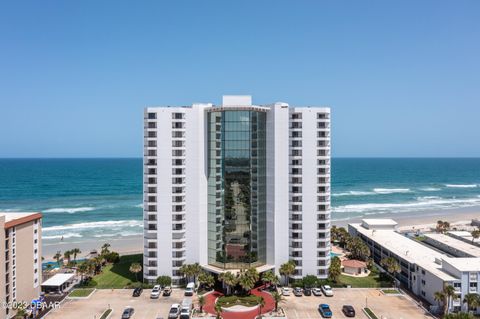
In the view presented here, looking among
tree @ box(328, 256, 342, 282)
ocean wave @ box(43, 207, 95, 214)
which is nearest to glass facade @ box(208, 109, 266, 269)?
tree @ box(328, 256, 342, 282)

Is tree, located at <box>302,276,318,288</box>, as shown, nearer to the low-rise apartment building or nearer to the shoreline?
the low-rise apartment building

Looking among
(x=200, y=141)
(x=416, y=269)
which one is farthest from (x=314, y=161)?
(x=416, y=269)

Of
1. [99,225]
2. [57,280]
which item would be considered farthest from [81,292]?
[99,225]

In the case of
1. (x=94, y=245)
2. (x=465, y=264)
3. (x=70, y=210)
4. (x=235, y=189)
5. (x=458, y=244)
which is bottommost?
(x=94, y=245)

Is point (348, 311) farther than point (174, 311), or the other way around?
point (348, 311)

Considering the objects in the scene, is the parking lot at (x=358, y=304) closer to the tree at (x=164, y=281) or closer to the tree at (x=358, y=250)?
the tree at (x=358, y=250)

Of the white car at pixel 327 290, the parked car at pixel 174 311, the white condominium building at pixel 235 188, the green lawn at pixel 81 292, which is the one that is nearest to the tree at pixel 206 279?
the white condominium building at pixel 235 188

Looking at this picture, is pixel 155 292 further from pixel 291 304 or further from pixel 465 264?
pixel 465 264
